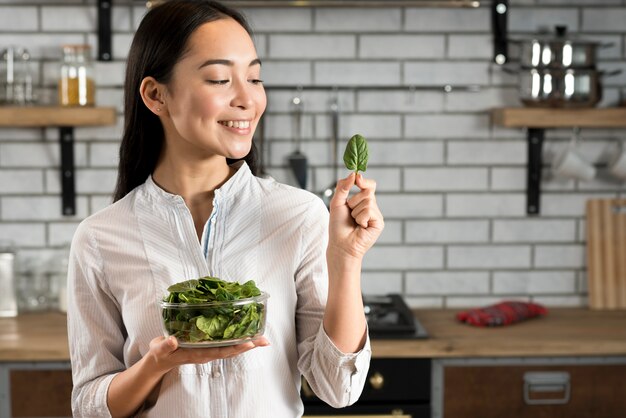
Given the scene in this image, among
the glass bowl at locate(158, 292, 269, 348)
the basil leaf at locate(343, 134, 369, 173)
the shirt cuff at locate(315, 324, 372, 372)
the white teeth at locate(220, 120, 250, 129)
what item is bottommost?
the shirt cuff at locate(315, 324, 372, 372)

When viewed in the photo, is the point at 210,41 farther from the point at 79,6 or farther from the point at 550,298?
the point at 550,298

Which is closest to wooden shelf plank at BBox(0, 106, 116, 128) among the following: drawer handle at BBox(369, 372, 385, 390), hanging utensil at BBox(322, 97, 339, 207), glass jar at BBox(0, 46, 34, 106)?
glass jar at BBox(0, 46, 34, 106)

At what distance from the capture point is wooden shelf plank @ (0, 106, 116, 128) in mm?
3051

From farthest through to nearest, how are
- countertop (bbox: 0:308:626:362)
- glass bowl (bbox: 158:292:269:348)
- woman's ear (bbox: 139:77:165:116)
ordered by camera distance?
1. countertop (bbox: 0:308:626:362)
2. woman's ear (bbox: 139:77:165:116)
3. glass bowl (bbox: 158:292:269:348)

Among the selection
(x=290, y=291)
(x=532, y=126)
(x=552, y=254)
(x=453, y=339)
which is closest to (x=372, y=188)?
(x=290, y=291)

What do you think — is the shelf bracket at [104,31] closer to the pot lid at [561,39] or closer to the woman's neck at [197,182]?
the pot lid at [561,39]

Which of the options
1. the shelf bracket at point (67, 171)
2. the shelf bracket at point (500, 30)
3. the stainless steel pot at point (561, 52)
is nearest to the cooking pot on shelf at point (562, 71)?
the stainless steel pot at point (561, 52)

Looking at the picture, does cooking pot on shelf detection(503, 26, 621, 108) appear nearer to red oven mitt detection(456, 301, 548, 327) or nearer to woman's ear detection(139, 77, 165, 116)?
red oven mitt detection(456, 301, 548, 327)

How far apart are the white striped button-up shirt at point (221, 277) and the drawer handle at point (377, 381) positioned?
1.14 metres

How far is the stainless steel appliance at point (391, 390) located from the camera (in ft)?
8.99

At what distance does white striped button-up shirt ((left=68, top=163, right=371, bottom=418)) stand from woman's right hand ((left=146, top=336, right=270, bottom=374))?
130mm

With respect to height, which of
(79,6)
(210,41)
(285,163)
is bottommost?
(285,163)

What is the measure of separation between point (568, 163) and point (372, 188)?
1.91m

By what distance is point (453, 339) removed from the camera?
9.20 ft
